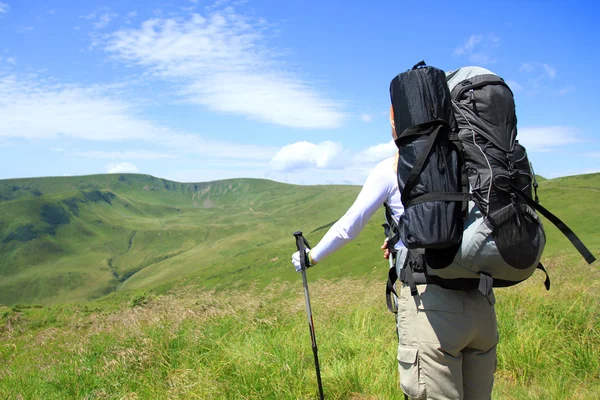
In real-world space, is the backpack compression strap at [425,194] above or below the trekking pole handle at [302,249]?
above

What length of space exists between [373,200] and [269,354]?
2368 millimetres

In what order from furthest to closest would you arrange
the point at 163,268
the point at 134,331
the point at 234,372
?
the point at 163,268 → the point at 134,331 → the point at 234,372

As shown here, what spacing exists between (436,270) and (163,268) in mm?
200384

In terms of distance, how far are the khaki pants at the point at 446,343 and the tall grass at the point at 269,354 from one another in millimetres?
1413

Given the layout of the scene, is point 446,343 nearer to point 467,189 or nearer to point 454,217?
point 454,217

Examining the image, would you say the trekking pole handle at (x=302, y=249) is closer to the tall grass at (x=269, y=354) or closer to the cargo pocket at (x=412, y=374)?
the cargo pocket at (x=412, y=374)

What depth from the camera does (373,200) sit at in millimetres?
3004

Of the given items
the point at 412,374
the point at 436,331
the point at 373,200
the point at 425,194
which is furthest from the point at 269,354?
the point at 425,194

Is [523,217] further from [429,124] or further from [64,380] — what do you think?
[64,380]

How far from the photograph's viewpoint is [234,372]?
4395mm

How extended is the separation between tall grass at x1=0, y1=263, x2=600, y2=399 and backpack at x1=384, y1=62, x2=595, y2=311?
2.09 meters

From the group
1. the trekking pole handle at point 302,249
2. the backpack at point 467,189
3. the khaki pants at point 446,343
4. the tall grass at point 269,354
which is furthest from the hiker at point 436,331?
the tall grass at point 269,354

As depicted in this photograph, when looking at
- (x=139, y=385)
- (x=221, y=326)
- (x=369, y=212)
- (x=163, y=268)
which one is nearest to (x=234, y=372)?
(x=139, y=385)

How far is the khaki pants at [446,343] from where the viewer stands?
2.80 m
